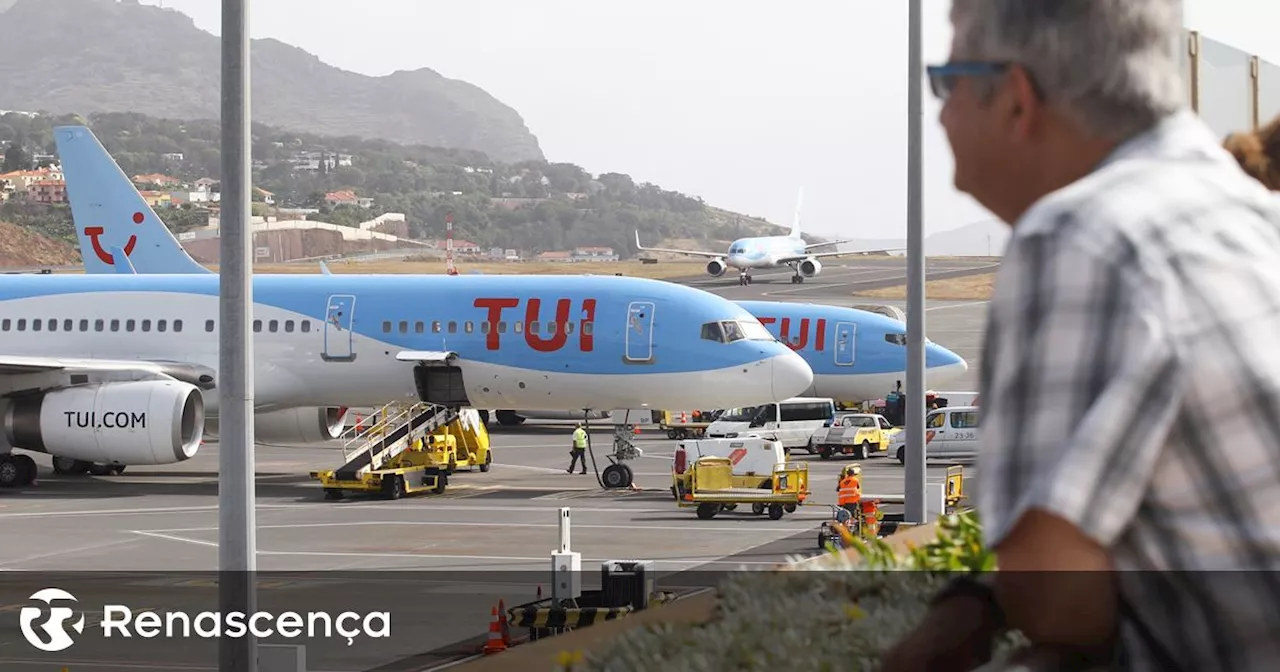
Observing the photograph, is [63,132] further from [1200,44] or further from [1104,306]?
[1104,306]

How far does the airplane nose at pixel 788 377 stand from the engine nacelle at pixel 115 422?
10652 mm

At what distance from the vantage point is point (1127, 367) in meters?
1.86

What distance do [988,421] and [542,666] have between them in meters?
3.55

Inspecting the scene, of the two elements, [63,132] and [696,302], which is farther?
[63,132]

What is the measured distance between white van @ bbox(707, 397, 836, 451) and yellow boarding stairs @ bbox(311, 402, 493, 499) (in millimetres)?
9322

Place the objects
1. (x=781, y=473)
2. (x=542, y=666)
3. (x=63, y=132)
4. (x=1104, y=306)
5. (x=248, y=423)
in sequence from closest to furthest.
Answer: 1. (x=1104, y=306)
2. (x=542, y=666)
3. (x=248, y=423)
4. (x=781, y=473)
5. (x=63, y=132)

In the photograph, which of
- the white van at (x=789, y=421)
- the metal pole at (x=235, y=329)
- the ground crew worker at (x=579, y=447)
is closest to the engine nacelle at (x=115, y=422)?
the ground crew worker at (x=579, y=447)

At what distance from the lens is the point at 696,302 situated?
1246 inches

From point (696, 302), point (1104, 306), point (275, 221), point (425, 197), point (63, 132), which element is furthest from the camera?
point (425, 197)

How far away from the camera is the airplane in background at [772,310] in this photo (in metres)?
42.6

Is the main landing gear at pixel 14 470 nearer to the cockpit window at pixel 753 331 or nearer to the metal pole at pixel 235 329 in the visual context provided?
the cockpit window at pixel 753 331

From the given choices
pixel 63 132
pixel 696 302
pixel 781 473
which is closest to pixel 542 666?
pixel 781 473

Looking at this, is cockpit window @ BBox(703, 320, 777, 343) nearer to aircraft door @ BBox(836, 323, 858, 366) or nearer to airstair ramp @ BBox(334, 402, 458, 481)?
airstair ramp @ BBox(334, 402, 458, 481)

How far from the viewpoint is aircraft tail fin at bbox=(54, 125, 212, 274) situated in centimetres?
4241
